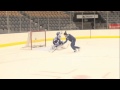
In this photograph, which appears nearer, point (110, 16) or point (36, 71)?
point (36, 71)

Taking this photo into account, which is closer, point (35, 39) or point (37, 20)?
point (35, 39)

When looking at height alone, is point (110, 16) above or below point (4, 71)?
above

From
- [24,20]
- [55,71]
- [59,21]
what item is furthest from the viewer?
[59,21]

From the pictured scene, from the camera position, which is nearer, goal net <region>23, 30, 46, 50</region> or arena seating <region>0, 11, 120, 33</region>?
goal net <region>23, 30, 46, 50</region>

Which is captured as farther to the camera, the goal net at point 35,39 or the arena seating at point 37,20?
the arena seating at point 37,20

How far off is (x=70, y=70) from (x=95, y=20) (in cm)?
1049

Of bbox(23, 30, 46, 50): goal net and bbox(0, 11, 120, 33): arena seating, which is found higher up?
bbox(0, 11, 120, 33): arena seating

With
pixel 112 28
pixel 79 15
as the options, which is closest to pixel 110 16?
Answer: pixel 112 28

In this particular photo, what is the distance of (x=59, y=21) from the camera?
575 inches

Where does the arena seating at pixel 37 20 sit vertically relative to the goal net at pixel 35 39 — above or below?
above

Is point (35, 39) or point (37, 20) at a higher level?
point (37, 20)
